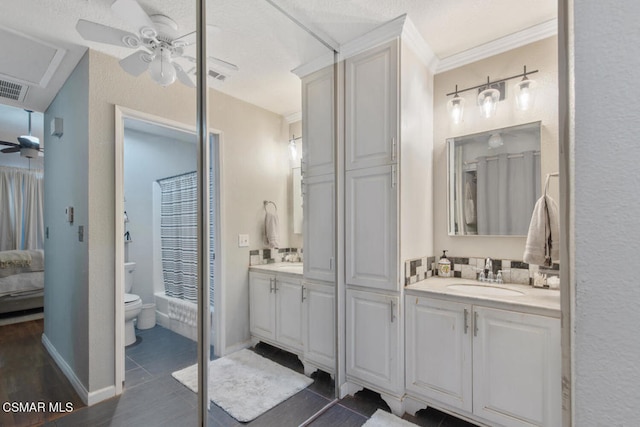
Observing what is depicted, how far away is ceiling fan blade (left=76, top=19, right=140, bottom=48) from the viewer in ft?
4.58

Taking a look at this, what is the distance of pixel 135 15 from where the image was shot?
1443 millimetres

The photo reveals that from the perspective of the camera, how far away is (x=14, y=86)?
1.24 meters

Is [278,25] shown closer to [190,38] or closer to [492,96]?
[190,38]

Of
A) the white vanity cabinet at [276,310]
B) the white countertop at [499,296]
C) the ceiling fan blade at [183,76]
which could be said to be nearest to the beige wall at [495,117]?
the white countertop at [499,296]

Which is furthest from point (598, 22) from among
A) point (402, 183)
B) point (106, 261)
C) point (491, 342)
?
point (106, 261)

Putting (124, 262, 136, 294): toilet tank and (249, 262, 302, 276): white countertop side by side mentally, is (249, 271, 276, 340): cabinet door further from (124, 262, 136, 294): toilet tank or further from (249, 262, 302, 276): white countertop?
(124, 262, 136, 294): toilet tank

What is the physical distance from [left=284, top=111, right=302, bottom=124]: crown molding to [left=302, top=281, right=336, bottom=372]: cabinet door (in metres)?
1.15

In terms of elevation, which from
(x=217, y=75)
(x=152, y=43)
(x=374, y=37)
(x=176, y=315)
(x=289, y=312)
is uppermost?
(x=374, y=37)

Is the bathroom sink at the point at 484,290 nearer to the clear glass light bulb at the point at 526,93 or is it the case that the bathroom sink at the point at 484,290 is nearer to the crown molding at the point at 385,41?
the clear glass light bulb at the point at 526,93

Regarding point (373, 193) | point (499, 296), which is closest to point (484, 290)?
point (499, 296)

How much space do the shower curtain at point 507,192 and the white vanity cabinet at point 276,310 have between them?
1460 mm

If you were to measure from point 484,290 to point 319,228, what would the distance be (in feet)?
3.93

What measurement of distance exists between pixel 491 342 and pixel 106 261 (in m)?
2.07

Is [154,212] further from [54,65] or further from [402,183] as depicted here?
[402,183]
